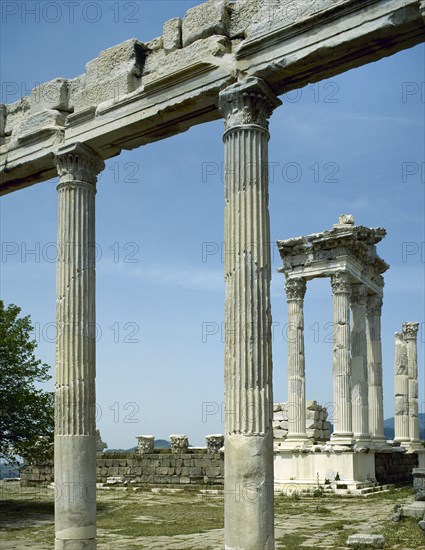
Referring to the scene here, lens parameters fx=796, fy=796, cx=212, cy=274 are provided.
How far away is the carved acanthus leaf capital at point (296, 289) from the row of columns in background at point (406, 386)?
25.0ft

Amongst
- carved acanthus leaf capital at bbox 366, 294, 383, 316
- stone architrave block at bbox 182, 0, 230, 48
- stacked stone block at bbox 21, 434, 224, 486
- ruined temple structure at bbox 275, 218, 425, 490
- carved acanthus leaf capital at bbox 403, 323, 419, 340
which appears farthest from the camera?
carved acanthus leaf capital at bbox 403, 323, 419, 340

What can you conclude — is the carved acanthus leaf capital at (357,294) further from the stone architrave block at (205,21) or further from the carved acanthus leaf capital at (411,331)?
the stone architrave block at (205,21)

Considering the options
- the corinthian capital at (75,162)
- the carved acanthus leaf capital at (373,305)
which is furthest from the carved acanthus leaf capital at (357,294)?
the corinthian capital at (75,162)

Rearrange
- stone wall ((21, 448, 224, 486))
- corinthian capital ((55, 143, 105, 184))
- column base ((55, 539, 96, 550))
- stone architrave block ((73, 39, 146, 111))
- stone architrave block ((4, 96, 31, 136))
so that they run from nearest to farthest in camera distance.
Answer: column base ((55, 539, 96, 550)) → stone architrave block ((73, 39, 146, 111)) → corinthian capital ((55, 143, 105, 184)) → stone architrave block ((4, 96, 31, 136)) → stone wall ((21, 448, 224, 486))

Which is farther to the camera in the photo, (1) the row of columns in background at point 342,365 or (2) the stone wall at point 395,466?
(2) the stone wall at point 395,466

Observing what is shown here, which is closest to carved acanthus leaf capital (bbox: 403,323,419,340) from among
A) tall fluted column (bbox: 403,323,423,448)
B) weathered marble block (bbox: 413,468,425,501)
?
tall fluted column (bbox: 403,323,423,448)

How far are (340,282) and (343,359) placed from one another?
9.40 ft

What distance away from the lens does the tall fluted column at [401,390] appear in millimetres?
34969

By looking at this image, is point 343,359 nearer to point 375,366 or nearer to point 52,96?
point 375,366

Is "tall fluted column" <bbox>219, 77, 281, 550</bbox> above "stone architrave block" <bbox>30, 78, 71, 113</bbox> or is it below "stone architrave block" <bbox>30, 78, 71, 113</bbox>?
below

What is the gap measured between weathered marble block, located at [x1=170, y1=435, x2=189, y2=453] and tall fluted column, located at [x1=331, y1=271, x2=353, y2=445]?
7.50 metres

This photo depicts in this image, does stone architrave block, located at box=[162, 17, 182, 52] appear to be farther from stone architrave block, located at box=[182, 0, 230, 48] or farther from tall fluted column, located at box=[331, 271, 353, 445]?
tall fluted column, located at box=[331, 271, 353, 445]

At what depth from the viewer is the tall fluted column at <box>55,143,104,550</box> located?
1205cm

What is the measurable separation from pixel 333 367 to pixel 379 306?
5552 mm
